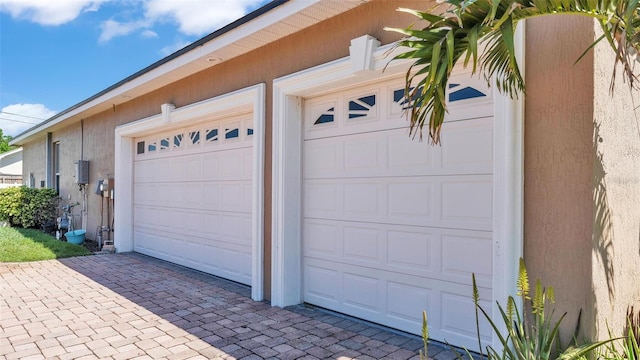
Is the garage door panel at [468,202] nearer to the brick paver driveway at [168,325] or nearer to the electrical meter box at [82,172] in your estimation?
the brick paver driveway at [168,325]

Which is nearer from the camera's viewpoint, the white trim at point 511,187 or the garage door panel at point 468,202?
the white trim at point 511,187

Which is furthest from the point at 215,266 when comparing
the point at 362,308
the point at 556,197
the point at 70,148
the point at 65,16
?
the point at 65,16

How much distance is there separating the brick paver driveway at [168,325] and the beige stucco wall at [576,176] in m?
1.33

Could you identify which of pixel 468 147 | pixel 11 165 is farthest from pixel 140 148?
pixel 11 165

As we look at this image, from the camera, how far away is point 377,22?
4250 millimetres

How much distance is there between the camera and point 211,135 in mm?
7117

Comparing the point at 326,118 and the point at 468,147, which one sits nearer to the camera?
the point at 468,147

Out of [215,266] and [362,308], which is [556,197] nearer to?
[362,308]

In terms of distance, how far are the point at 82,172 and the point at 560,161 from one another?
11.1 metres

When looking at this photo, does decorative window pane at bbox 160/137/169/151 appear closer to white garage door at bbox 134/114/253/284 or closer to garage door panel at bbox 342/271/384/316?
white garage door at bbox 134/114/253/284

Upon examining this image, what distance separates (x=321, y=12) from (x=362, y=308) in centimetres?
327

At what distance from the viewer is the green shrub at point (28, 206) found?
12922mm

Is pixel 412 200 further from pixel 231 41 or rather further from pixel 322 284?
pixel 231 41

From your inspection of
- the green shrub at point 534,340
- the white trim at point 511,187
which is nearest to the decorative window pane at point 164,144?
the white trim at point 511,187
